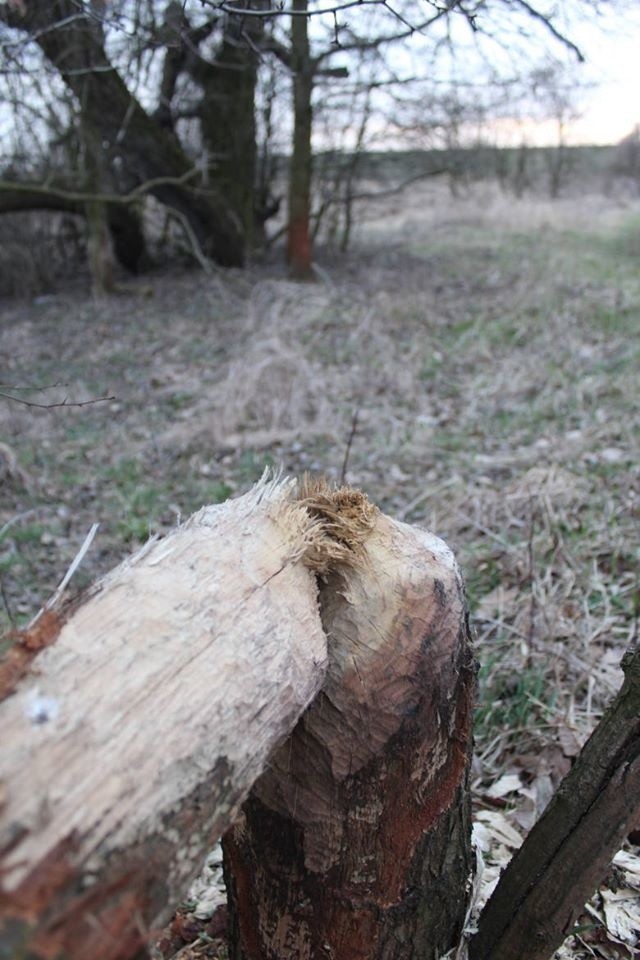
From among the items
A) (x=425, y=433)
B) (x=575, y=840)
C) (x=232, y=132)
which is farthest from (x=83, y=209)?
(x=575, y=840)

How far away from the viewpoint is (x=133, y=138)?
970 cm

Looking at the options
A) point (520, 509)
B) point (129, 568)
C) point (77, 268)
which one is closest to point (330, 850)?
point (129, 568)

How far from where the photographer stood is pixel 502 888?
1.59 meters

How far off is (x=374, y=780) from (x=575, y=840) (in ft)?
1.30

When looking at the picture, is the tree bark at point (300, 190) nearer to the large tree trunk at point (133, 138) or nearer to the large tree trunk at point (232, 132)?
the large tree trunk at point (133, 138)

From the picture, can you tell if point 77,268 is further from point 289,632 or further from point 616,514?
point 289,632

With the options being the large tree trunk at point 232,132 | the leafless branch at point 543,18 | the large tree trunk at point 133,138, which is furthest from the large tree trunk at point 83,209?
the leafless branch at point 543,18

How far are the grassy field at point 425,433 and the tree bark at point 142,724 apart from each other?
1028mm

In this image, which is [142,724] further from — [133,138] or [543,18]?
[133,138]

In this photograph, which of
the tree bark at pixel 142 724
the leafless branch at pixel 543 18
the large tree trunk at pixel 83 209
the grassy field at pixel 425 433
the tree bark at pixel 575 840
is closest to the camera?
the tree bark at pixel 142 724

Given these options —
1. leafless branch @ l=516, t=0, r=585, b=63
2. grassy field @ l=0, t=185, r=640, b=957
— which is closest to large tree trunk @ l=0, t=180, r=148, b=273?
grassy field @ l=0, t=185, r=640, b=957

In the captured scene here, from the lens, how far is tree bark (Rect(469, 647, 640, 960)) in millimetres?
1418

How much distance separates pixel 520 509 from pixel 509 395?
2.39 m

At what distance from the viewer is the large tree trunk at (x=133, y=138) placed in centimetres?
728
